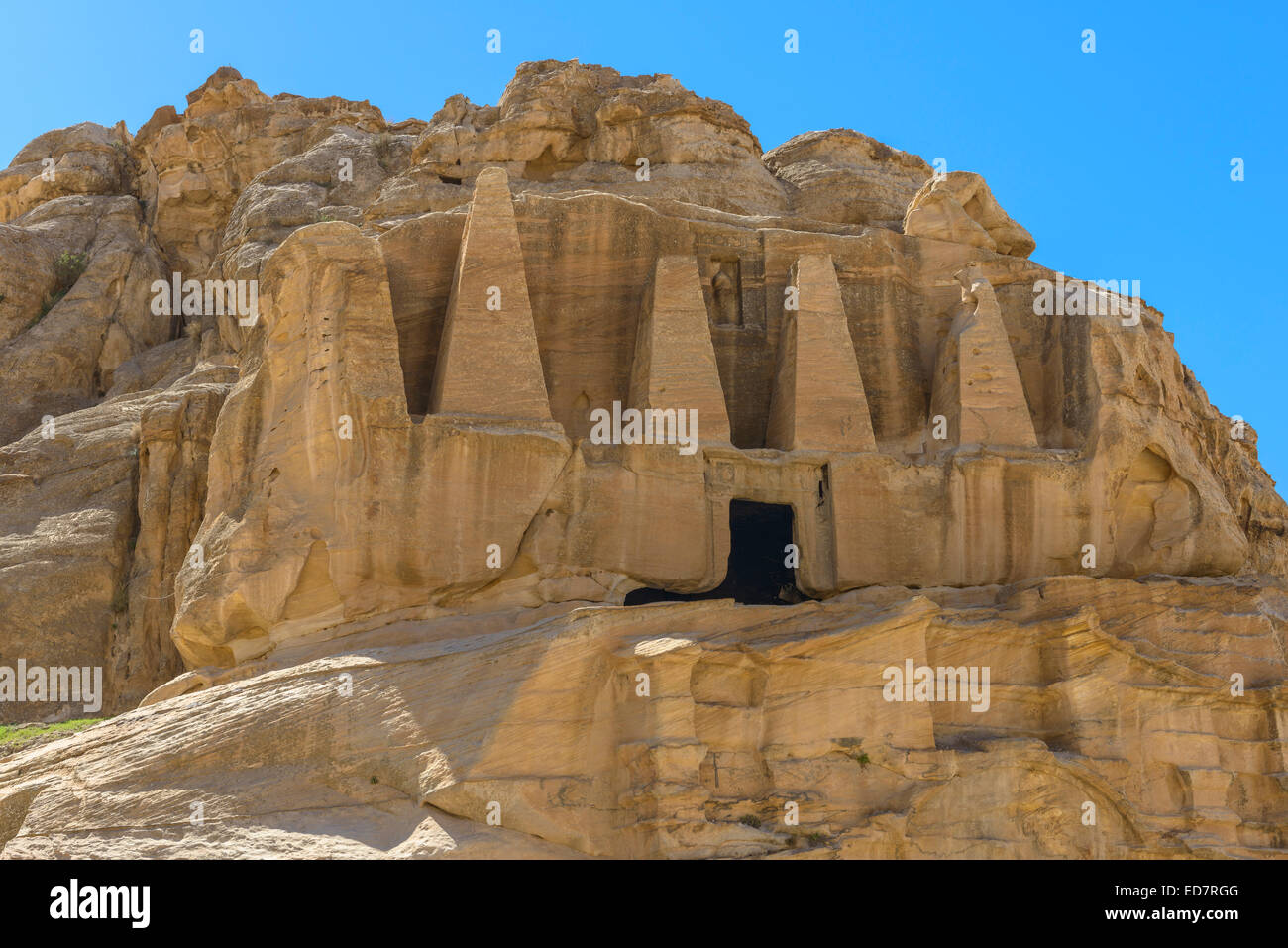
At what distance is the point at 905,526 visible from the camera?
28312mm

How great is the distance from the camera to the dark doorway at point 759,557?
99.2ft

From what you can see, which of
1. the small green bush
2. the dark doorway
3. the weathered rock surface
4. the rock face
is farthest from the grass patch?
the small green bush

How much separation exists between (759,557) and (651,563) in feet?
17.8

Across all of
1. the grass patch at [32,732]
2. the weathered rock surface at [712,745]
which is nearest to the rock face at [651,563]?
the weathered rock surface at [712,745]

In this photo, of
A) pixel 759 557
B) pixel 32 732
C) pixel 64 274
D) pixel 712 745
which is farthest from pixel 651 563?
pixel 64 274

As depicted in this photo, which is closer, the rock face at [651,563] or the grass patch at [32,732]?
the rock face at [651,563]

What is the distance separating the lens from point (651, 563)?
26578mm

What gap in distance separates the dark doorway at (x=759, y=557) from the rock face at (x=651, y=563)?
0.10m

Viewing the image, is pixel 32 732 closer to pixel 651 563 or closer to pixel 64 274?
pixel 651 563

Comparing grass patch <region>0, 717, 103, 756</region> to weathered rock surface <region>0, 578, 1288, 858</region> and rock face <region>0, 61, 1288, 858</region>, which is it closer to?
rock face <region>0, 61, 1288, 858</region>

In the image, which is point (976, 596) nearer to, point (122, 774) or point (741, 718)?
point (741, 718)

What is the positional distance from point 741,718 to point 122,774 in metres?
8.96

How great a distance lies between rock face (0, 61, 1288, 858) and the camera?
22.4m

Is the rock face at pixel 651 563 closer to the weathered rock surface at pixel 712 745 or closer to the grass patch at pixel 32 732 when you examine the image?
the weathered rock surface at pixel 712 745
